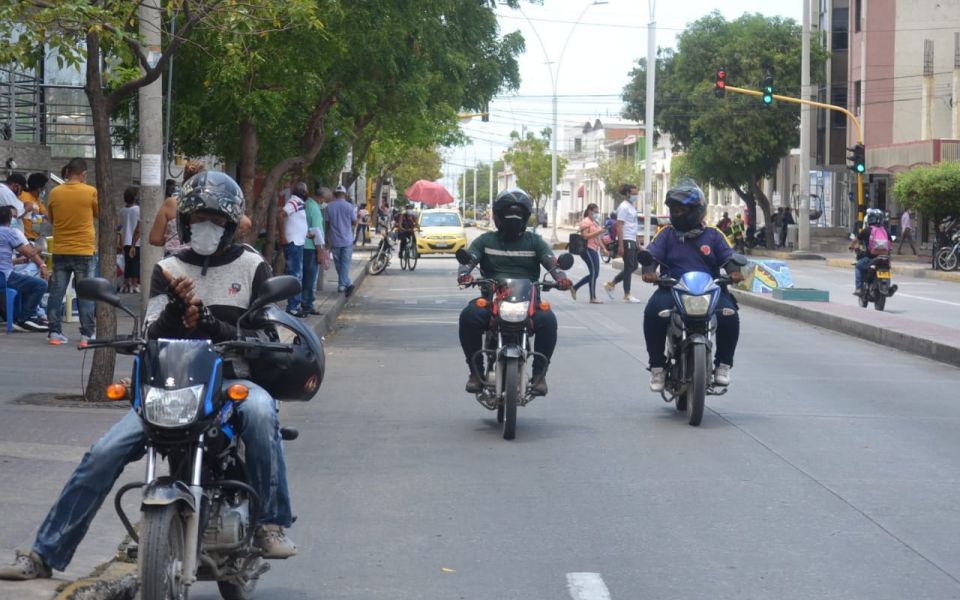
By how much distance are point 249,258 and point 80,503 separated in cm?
114

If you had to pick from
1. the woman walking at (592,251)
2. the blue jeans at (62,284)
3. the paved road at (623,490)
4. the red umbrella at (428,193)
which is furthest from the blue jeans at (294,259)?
the red umbrella at (428,193)

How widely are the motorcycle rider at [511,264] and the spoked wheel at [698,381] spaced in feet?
3.49

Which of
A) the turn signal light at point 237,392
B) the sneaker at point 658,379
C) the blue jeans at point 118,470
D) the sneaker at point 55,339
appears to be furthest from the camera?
the sneaker at point 55,339

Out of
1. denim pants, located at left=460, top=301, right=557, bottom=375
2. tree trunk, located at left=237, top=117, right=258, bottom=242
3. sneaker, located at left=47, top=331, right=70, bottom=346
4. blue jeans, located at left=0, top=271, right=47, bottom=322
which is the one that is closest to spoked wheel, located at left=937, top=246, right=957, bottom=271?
tree trunk, located at left=237, top=117, right=258, bottom=242

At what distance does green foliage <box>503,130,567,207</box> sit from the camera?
408 ft

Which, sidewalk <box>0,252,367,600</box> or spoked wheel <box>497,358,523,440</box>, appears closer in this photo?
sidewalk <box>0,252,367,600</box>

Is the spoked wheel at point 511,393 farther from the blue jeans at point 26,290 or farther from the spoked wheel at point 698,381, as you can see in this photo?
the blue jeans at point 26,290

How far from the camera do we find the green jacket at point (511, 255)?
1052 cm

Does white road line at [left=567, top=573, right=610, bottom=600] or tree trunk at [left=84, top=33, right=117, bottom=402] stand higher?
tree trunk at [left=84, top=33, right=117, bottom=402]

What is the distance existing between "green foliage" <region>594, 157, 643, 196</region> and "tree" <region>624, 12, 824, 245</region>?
42854mm

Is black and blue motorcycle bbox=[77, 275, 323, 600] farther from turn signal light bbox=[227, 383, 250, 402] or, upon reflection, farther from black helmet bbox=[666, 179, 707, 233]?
black helmet bbox=[666, 179, 707, 233]

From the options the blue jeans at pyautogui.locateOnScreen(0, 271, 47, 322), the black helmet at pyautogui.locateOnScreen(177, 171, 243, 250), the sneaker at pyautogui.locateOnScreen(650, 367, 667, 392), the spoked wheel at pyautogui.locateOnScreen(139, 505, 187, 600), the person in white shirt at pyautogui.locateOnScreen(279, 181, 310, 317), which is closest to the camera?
the spoked wheel at pyautogui.locateOnScreen(139, 505, 187, 600)

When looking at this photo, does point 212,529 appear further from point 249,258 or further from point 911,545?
point 911,545

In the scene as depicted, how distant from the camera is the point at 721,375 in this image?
11133 millimetres
